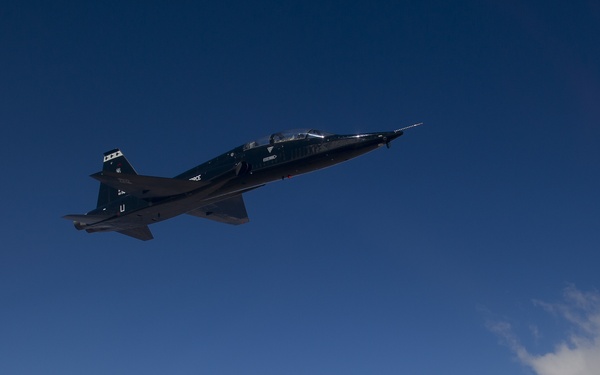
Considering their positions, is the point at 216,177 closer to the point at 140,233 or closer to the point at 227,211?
the point at 227,211

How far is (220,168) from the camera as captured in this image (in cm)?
4994

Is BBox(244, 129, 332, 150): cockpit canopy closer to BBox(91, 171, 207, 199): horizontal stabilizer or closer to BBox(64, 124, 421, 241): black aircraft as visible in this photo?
BBox(64, 124, 421, 241): black aircraft

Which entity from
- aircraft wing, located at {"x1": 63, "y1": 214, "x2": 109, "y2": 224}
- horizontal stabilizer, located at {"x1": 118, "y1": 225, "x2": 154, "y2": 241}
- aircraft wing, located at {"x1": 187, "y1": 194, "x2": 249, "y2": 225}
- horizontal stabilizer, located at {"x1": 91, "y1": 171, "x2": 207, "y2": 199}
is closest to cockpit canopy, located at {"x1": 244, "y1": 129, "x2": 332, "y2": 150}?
horizontal stabilizer, located at {"x1": 91, "y1": 171, "x2": 207, "y2": 199}

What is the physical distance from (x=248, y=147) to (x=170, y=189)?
8229 millimetres

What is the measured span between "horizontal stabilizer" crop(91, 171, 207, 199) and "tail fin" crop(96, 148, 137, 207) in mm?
5058

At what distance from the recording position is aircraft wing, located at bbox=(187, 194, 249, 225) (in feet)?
193

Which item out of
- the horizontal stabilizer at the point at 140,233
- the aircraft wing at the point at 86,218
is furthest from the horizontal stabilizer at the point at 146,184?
the horizontal stabilizer at the point at 140,233

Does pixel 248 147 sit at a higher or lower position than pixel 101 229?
higher

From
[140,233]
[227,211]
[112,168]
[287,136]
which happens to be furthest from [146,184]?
[287,136]

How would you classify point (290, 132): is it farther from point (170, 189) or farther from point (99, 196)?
point (99, 196)

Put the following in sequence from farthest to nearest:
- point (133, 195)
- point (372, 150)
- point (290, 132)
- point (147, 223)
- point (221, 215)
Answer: point (221, 215), point (147, 223), point (133, 195), point (290, 132), point (372, 150)

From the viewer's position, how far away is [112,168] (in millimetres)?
58500

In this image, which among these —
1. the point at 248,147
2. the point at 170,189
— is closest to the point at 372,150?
the point at 248,147

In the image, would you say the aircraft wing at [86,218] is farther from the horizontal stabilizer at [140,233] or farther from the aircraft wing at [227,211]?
the aircraft wing at [227,211]
